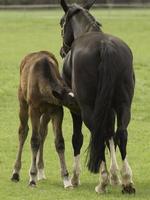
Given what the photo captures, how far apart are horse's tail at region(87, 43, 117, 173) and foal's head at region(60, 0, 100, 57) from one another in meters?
1.26

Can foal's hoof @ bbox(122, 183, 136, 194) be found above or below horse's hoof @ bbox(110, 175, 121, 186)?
above

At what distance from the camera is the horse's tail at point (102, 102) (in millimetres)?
8742

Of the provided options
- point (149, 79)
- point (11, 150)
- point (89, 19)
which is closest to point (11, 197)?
point (89, 19)

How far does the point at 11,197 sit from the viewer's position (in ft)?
28.7

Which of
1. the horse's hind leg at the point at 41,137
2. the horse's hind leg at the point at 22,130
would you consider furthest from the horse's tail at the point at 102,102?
the horse's hind leg at the point at 22,130

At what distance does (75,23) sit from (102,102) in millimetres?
1996

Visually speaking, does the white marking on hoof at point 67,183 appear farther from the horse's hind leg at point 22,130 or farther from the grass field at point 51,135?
the horse's hind leg at point 22,130

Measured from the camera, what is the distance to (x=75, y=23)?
1033cm

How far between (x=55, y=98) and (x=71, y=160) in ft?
8.98

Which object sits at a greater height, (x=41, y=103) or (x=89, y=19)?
(x=89, y=19)

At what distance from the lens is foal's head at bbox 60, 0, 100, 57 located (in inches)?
396

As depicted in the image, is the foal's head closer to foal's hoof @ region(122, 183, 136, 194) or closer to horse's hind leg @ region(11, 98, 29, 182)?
horse's hind leg @ region(11, 98, 29, 182)

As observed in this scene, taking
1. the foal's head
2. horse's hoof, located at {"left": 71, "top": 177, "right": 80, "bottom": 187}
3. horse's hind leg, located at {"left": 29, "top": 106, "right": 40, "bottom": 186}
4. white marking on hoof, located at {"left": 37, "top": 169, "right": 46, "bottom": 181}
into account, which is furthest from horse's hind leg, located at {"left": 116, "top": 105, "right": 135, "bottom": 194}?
white marking on hoof, located at {"left": 37, "top": 169, "right": 46, "bottom": 181}

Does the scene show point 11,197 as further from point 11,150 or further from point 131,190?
point 11,150
